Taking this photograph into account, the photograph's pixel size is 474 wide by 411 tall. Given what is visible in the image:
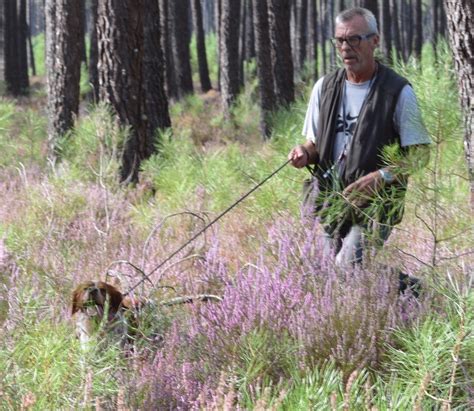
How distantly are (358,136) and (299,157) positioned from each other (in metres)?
0.29

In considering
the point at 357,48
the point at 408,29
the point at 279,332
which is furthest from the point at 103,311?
the point at 408,29

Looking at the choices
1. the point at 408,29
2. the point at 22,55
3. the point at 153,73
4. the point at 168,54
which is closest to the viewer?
the point at 153,73

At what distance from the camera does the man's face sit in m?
3.91

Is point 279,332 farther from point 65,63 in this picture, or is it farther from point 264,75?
point 264,75

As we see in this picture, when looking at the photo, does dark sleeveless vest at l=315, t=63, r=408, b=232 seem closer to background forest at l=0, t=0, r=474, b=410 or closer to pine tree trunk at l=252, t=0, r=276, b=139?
background forest at l=0, t=0, r=474, b=410

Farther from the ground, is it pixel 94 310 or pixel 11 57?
pixel 94 310

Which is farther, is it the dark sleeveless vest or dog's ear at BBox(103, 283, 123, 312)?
the dark sleeveless vest

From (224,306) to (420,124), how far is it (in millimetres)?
1240

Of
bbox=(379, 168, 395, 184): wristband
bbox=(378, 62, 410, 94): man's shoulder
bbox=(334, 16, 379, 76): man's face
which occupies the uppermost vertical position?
bbox=(334, 16, 379, 76): man's face

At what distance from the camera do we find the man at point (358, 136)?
3.76 meters

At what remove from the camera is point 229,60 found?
1658 cm

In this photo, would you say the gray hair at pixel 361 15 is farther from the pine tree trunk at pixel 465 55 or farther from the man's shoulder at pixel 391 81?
the pine tree trunk at pixel 465 55

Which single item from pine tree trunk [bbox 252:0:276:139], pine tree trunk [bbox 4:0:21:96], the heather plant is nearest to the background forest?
the heather plant

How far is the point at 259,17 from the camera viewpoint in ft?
43.2
